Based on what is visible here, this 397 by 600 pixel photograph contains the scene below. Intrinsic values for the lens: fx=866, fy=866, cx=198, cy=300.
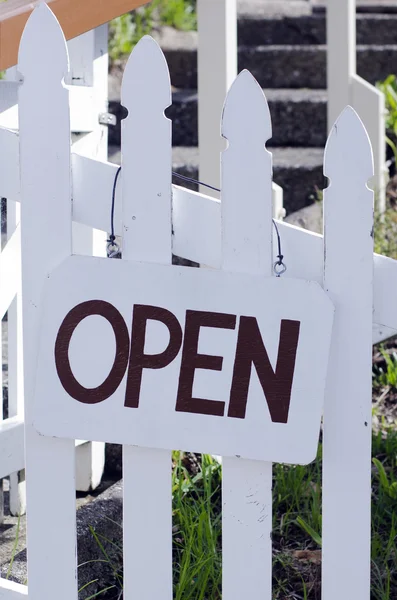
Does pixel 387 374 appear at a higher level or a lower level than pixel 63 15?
lower

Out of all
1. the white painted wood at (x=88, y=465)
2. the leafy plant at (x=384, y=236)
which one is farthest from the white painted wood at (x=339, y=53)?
the white painted wood at (x=88, y=465)

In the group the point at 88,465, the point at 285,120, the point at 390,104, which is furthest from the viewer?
the point at 390,104

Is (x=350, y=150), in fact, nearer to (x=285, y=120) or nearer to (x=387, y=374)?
(x=387, y=374)

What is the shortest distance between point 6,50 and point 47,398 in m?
0.68

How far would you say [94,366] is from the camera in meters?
1.52

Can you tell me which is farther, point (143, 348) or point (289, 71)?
point (289, 71)

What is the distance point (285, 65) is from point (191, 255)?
3313 millimetres

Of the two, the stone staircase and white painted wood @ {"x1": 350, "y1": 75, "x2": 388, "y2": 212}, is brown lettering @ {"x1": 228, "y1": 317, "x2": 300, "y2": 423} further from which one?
white painted wood @ {"x1": 350, "y1": 75, "x2": 388, "y2": 212}

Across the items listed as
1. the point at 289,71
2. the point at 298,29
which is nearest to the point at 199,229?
the point at 289,71

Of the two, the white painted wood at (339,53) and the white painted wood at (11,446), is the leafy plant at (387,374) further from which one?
the white painted wood at (11,446)

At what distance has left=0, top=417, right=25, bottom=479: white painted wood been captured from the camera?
203 cm

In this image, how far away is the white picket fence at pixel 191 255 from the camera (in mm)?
1450

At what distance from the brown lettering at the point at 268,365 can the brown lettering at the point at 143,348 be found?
0.37ft

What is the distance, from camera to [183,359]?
1.48 metres
